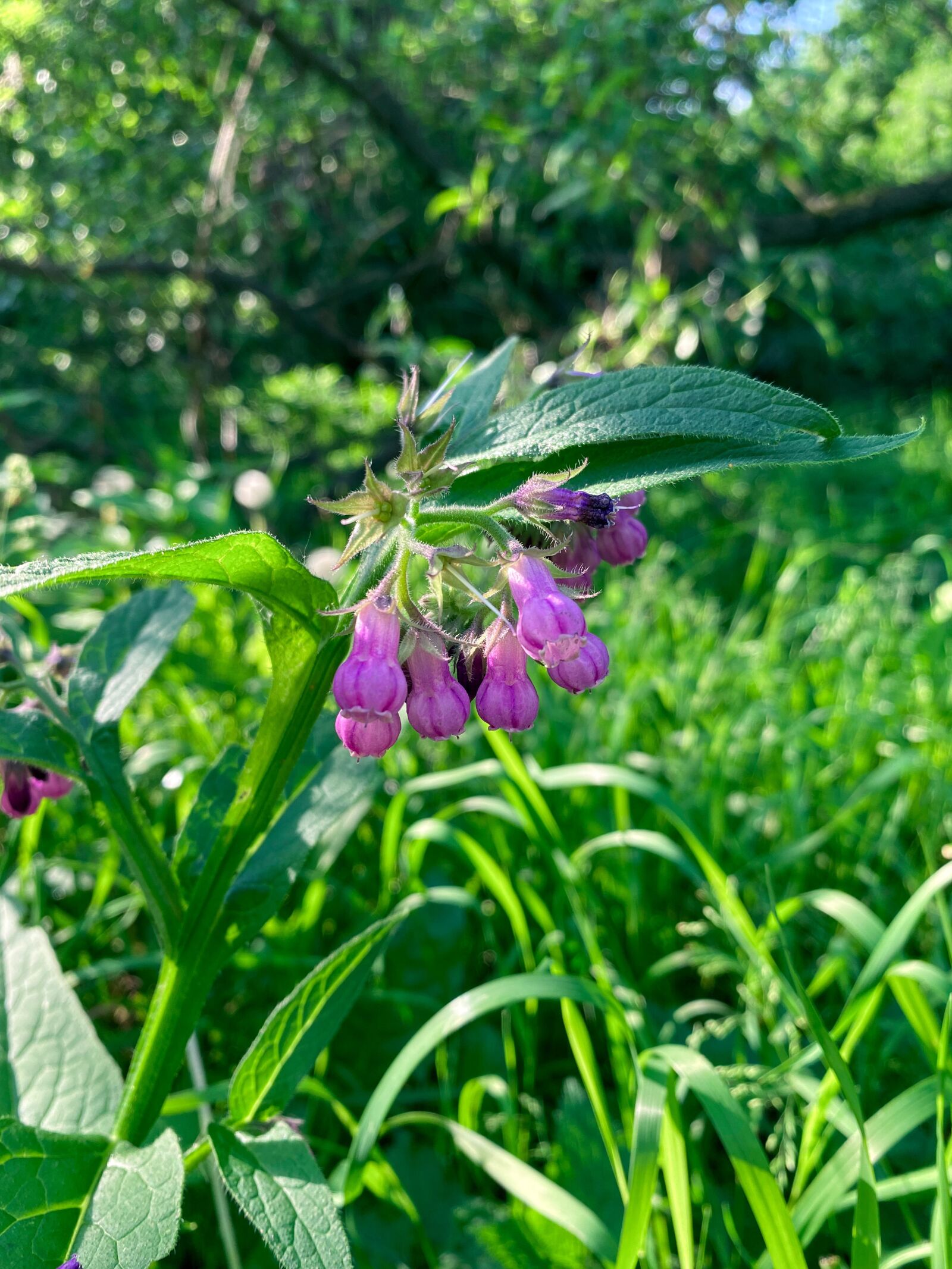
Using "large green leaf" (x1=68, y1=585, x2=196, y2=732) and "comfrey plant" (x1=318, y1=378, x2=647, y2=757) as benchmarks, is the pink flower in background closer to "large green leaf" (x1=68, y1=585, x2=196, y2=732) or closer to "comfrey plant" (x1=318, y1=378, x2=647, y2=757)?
"large green leaf" (x1=68, y1=585, x2=196, y2=732)

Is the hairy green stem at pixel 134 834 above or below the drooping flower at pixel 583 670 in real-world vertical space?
below

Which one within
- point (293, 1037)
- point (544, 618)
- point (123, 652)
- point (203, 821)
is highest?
point (544, 618)

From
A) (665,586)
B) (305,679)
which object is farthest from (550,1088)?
(665,586)

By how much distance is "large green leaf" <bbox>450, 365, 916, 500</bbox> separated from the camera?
804 mm

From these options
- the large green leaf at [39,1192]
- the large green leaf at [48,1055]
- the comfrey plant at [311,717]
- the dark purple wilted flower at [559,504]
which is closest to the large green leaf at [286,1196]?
the comfrey plant at [311,717]

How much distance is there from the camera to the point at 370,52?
15.6 ft

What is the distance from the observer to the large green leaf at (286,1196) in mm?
825

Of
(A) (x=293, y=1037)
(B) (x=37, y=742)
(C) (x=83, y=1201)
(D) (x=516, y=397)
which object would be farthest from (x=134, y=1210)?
(D) (x=516, y=397)

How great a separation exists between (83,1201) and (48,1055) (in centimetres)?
32

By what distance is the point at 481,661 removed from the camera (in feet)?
3.02

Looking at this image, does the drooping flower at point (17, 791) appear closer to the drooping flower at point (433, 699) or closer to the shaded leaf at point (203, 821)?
the shaded leaf at point (203, 821)

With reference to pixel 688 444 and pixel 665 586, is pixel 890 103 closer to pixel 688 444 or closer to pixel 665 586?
pixel 665 586

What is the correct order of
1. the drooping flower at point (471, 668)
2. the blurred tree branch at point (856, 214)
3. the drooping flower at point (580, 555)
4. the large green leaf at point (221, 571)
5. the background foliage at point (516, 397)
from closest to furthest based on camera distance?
1. the large green leaf at point (221, 571)
2. the drooping flower at point (471, 668)
3. the drooping flower at point (580, 555)
4. the background foliage at point (516, 397)
5. the blurred tree branch at point (856, 214)

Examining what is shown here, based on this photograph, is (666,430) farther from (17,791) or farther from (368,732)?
(17,791)
